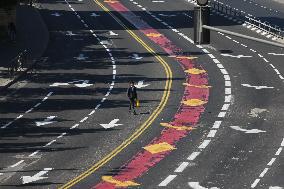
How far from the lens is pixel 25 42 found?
87.5 metres

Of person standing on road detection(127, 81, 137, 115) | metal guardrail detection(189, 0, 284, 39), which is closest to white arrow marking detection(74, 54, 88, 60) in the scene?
metal guardrail detection(189, 0, 284, 39)

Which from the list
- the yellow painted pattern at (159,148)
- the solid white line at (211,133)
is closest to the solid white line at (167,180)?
the yellow painted pattern at (159,148)

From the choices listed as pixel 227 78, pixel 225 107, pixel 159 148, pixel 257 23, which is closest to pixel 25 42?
pixel 227 78

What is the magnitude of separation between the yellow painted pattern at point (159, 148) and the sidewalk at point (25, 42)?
Result: 19.5m

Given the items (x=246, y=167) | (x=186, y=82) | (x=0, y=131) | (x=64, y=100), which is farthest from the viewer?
(x=186, y=82)

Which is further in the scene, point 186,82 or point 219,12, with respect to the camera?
point 219,12

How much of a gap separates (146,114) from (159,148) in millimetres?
8730

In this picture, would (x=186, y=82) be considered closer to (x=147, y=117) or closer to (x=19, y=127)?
(x=147, y=117)

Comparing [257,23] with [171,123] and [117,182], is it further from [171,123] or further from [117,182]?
[117,182]

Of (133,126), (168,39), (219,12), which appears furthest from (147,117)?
(219,12)

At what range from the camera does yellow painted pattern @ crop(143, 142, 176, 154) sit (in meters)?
52.0

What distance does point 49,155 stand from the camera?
167ft

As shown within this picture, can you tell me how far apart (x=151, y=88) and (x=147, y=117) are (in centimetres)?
970

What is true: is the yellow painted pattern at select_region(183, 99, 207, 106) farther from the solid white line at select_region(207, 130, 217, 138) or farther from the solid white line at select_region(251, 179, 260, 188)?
the solid white line at select_region(251, 179, 260, 188)
